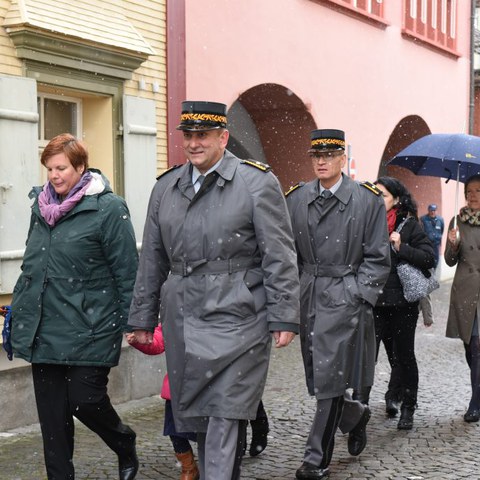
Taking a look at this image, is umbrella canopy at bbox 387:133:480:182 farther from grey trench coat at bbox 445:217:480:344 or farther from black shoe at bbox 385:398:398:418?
black shoe at bbox 385:398:398:418

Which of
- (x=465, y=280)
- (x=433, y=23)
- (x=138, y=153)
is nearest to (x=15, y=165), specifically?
(x=138, y=153)

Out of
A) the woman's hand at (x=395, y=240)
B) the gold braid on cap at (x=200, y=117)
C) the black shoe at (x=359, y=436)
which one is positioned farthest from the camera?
the woman's hand at (x=395, y=240)

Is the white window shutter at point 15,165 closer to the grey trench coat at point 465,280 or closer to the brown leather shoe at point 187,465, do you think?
the brown leather shoe at point 187,465

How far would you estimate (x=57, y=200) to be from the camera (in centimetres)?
516

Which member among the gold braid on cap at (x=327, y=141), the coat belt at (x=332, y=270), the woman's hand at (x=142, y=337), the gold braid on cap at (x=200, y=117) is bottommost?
the woman's hand at (x=142, y=337)

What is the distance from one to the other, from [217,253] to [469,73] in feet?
56.5

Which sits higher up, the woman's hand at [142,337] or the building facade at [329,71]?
the building facade at [329,71]

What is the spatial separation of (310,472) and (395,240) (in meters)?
1.91

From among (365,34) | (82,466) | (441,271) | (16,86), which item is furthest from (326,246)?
(441,271)

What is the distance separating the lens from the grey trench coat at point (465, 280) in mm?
7652

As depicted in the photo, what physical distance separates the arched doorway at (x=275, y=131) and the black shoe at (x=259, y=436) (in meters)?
7.88

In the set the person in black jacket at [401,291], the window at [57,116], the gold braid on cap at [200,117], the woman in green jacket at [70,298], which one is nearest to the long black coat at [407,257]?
the person in black jacket at [401,291]

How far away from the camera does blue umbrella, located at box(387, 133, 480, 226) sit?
7930 mm

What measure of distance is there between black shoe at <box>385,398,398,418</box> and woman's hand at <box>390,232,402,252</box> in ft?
3.97
